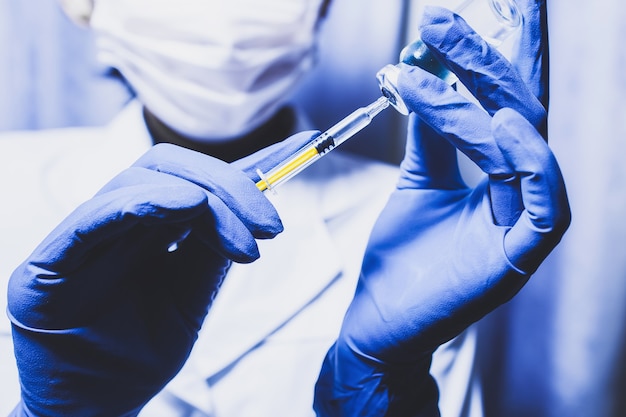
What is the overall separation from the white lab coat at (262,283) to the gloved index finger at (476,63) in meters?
0.38

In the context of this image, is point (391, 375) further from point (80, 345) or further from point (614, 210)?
point (614, 210)

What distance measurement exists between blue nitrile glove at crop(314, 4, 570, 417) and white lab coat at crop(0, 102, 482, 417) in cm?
11

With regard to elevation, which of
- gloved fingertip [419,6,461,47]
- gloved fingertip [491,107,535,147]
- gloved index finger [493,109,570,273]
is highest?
gloved fingertip [419,6,461,47]

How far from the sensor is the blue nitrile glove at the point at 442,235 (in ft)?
Result: 1.58

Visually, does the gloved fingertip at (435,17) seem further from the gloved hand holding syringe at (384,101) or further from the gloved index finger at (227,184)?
the gloved index finger at (227,184)

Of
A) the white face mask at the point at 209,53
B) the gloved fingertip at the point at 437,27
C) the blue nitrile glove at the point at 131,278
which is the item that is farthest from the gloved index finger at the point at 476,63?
the white face mask at the point at 209,53

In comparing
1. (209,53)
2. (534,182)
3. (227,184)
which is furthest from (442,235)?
(209,53)

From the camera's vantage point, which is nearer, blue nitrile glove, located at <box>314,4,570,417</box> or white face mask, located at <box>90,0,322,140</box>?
blue nitrile glove, located at <box>314,4,570,417</box>

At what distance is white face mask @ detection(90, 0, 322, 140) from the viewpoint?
0.69 m

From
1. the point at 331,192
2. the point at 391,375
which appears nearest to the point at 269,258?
the point at 331,192

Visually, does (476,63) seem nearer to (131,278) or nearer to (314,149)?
(314,149)

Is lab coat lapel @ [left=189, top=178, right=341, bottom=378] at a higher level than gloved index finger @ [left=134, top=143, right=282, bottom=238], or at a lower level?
lower

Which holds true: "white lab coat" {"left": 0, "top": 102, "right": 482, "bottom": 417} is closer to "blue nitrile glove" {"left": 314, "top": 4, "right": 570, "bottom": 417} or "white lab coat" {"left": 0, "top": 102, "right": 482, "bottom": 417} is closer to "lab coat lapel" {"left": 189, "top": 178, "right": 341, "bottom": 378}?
"lab coat lapel" {"left": 189, "top": 178, "right": 341, "bottom": 378}

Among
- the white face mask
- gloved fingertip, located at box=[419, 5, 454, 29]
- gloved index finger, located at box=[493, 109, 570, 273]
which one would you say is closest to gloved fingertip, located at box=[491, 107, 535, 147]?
gloved index finger, located at box=[493, 109, 570, 273]
